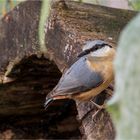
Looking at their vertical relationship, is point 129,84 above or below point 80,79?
above


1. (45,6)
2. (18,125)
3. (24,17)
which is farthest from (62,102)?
(45,6)

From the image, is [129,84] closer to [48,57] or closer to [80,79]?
[80,79]

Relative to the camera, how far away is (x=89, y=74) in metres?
1.25

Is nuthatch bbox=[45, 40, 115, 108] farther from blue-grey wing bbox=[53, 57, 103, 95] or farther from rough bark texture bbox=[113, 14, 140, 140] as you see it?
rough bark texture bbox=[113, 14, 140, 140]

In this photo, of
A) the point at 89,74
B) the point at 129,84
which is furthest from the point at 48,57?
the point at 129,84

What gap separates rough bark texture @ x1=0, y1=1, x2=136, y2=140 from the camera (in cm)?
140

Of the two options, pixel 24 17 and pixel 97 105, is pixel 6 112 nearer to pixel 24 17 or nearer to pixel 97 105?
pixel 24 17

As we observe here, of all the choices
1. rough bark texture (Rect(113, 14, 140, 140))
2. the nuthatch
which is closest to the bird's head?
the nuthatch

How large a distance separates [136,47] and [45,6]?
1.22 feet

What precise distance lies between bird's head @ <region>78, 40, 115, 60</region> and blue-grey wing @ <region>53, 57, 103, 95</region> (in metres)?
0.03

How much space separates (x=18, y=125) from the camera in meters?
2.22

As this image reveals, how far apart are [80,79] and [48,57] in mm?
378

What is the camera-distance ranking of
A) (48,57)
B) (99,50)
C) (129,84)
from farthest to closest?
(48,57) → (99,50) → (129,84)

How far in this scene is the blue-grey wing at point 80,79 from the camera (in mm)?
1240
